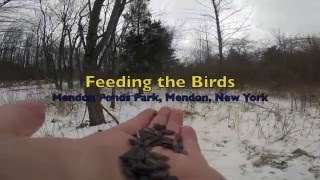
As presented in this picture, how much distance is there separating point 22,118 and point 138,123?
0.39 meters

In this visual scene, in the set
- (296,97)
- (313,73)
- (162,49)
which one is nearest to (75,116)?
(296,97)

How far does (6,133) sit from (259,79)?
11563 mm

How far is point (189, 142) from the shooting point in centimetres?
98

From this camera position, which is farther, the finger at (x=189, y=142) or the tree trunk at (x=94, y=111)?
the tree trunk at (x=94, y=111)

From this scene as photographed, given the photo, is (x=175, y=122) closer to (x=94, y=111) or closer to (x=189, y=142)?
(x=189, y=142)

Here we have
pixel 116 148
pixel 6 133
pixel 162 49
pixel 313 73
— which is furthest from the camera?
pixel 162 49

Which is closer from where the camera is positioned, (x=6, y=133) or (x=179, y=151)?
(x=6, y=133)

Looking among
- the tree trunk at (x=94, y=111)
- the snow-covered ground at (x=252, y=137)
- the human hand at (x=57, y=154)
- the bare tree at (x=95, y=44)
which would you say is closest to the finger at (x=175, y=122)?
the human hand at (x=57, y=154)

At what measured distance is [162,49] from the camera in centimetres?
1878

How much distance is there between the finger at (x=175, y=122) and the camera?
3.50 feet

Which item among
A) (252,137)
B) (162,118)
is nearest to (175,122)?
(162,118)

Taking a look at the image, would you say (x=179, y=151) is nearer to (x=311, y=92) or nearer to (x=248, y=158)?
(x=248, y=158)

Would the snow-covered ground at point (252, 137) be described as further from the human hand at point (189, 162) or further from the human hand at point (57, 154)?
the human hand at point (57, 154)

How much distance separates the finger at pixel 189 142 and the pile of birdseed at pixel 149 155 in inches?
0.6
